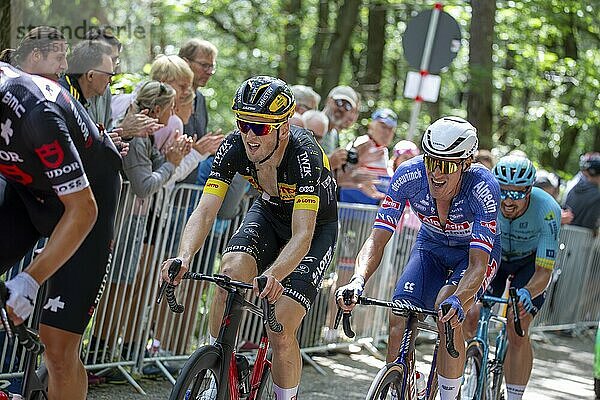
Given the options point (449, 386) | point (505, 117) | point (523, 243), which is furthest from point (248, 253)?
point (505, 117)

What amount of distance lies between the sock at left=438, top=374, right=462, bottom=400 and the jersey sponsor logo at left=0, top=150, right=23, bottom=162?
10.5ft

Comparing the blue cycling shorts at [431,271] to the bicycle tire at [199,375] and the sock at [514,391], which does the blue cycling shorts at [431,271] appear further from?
the bicycle tire at [199,375]

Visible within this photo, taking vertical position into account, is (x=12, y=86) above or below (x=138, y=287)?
above

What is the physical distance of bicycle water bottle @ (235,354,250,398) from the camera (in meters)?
5.46

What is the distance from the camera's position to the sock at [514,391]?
7719 millimetres

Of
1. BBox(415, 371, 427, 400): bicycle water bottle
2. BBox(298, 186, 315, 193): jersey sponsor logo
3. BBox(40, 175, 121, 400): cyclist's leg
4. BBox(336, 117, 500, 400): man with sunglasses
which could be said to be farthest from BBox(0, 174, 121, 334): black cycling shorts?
BBox(415, 371, 427, 400): bicycle water bottle

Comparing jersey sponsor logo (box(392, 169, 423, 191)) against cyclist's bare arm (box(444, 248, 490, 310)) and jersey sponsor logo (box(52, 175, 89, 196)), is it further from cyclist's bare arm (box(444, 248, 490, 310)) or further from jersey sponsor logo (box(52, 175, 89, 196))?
jersey sponsor logo (box(52, 175, 89, 196))

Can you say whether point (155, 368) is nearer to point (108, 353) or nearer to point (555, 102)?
point (108, 353)

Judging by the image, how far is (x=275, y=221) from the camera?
19.9 ft

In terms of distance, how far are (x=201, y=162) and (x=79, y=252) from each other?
3.79 meters

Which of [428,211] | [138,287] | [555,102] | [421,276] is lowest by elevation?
[138,287]

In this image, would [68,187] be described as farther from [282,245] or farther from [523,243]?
[523,243]

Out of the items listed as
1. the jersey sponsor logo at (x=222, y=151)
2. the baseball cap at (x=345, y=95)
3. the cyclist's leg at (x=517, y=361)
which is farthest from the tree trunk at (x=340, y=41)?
the jersey sponsor logo at (x=222, y=151)

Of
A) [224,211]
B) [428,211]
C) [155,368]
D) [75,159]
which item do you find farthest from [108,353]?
[75,159]
